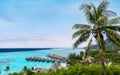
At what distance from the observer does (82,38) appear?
21.8m

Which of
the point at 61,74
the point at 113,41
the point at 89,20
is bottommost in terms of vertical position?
the point at 61,74

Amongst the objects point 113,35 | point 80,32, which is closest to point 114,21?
point 113,35

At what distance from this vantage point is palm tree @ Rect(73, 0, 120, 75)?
21.1 meters

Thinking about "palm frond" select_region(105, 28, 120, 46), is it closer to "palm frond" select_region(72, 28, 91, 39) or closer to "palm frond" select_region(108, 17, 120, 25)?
"palm frond" select_region(108, 17, 120, 25)

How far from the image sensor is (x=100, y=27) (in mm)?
21234

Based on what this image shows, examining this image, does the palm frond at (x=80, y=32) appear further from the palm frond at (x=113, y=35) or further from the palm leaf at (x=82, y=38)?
the palm frond at (x=113, y=35)

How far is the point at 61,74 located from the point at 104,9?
978cm

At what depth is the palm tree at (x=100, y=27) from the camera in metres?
21.1

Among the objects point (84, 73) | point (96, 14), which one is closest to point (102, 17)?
point (96, 14)

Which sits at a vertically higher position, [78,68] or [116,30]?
[116,30]

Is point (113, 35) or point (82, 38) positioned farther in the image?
point (82, 38)

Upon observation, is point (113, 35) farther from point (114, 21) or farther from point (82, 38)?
point (82, 38)

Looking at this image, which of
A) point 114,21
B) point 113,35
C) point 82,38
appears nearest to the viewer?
point 113,35

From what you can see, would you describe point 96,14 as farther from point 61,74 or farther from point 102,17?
point 61,74
